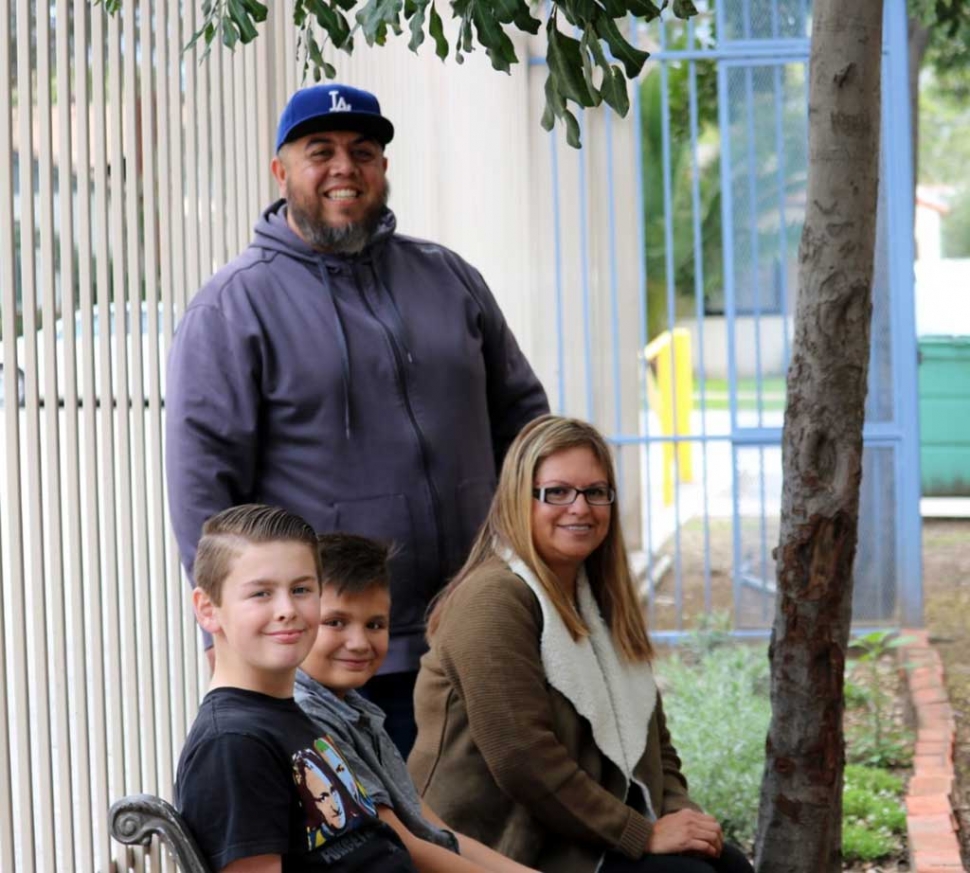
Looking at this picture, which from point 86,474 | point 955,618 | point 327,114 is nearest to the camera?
point 86,474

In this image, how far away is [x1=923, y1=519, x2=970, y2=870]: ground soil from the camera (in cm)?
627

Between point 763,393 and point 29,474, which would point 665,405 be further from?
point 29,474

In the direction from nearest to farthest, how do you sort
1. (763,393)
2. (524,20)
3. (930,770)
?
(524,20)
(930,770)
(763,393)

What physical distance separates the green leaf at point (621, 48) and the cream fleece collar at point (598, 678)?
112cm

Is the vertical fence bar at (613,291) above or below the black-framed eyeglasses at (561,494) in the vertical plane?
above

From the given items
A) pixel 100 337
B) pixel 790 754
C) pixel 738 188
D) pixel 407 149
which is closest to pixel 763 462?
pixel 738 188

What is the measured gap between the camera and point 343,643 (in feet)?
→ 9.64

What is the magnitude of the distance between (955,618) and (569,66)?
7090 mm

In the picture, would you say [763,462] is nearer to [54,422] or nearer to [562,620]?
[562,620]

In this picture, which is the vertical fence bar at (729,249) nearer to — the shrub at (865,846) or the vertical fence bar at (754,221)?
the vertical fence bar at (754,221)

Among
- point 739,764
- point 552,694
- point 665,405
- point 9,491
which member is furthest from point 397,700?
point 665,405

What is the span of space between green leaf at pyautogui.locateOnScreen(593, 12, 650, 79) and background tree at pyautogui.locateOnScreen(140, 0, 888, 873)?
608 millimetres

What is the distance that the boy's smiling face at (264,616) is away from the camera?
103 inches

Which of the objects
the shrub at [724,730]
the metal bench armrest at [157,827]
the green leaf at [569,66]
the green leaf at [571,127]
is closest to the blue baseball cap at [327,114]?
the green leaf at [571,127]
